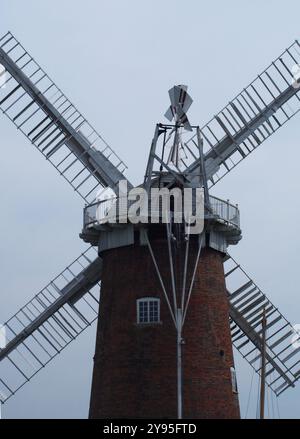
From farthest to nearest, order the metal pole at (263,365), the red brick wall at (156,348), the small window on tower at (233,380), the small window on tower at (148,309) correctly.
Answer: the metal pole at (263,365), the small window on tower at (233,380), the small window on tower at (148,309), the red brick wall at (156,348)

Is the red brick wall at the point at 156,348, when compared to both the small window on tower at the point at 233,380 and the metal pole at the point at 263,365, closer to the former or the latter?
the small window on tower at the point at 233,380

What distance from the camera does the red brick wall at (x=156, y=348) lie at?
44938 millimetres

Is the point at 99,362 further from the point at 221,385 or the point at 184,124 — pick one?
the point at 184,124

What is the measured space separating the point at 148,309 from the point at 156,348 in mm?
1459

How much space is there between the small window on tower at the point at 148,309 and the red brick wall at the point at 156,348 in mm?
178

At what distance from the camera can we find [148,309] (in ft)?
151

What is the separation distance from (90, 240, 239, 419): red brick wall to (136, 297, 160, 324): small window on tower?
18 cm

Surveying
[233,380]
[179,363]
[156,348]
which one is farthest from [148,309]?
[233,380]

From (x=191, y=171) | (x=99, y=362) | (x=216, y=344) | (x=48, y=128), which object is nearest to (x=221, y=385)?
(x=216, y=344)

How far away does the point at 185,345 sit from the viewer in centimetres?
4541

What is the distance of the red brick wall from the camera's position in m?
44.9

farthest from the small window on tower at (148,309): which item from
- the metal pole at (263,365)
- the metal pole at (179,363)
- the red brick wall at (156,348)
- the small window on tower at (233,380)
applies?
the metal pole at (263,365)

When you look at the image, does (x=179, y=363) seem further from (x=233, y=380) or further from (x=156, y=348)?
(x=233, y=380)
